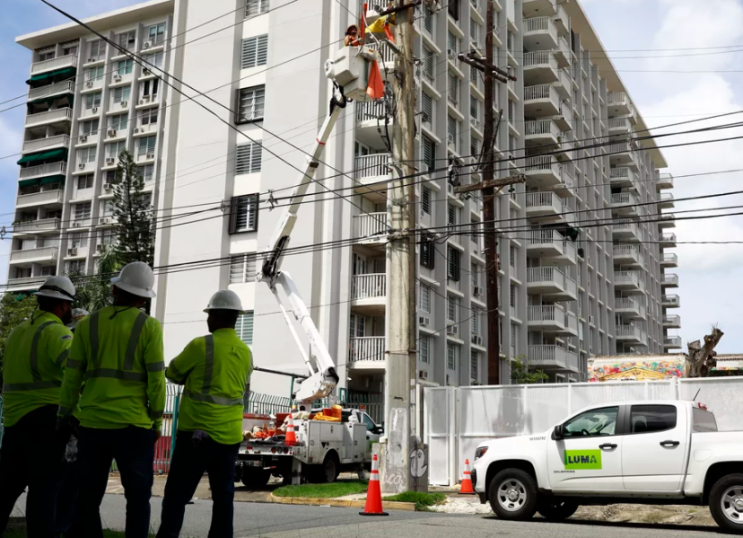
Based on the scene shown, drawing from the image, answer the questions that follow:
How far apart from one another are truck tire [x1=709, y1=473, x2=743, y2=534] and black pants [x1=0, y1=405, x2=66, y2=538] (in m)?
8.21

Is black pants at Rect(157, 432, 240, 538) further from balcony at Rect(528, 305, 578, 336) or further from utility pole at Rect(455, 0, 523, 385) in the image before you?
Result: balcony at Rect(528, 305, 578, 336)

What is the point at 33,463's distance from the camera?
237 inches

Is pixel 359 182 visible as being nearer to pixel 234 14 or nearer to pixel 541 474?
pixel 234 14

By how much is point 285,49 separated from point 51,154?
29822 mm

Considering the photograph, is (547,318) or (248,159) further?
(547,318)

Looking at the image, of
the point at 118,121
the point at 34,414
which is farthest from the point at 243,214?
the point at 34,414

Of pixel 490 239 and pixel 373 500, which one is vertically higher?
pixel 490 239

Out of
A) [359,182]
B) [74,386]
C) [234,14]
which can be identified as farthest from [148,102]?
[74,386]

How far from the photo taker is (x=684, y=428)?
11328 millimetres

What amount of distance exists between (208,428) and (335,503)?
10.1 metres

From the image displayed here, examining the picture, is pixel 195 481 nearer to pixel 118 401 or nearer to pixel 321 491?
pixel 118 401

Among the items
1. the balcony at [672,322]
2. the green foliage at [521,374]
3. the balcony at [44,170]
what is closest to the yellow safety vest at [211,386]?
the green foliage at [521,374]

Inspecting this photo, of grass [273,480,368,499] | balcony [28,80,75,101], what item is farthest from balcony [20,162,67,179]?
grass [273,480,368,499]

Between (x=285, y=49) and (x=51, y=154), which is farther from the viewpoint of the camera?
(x=51, y=154)
